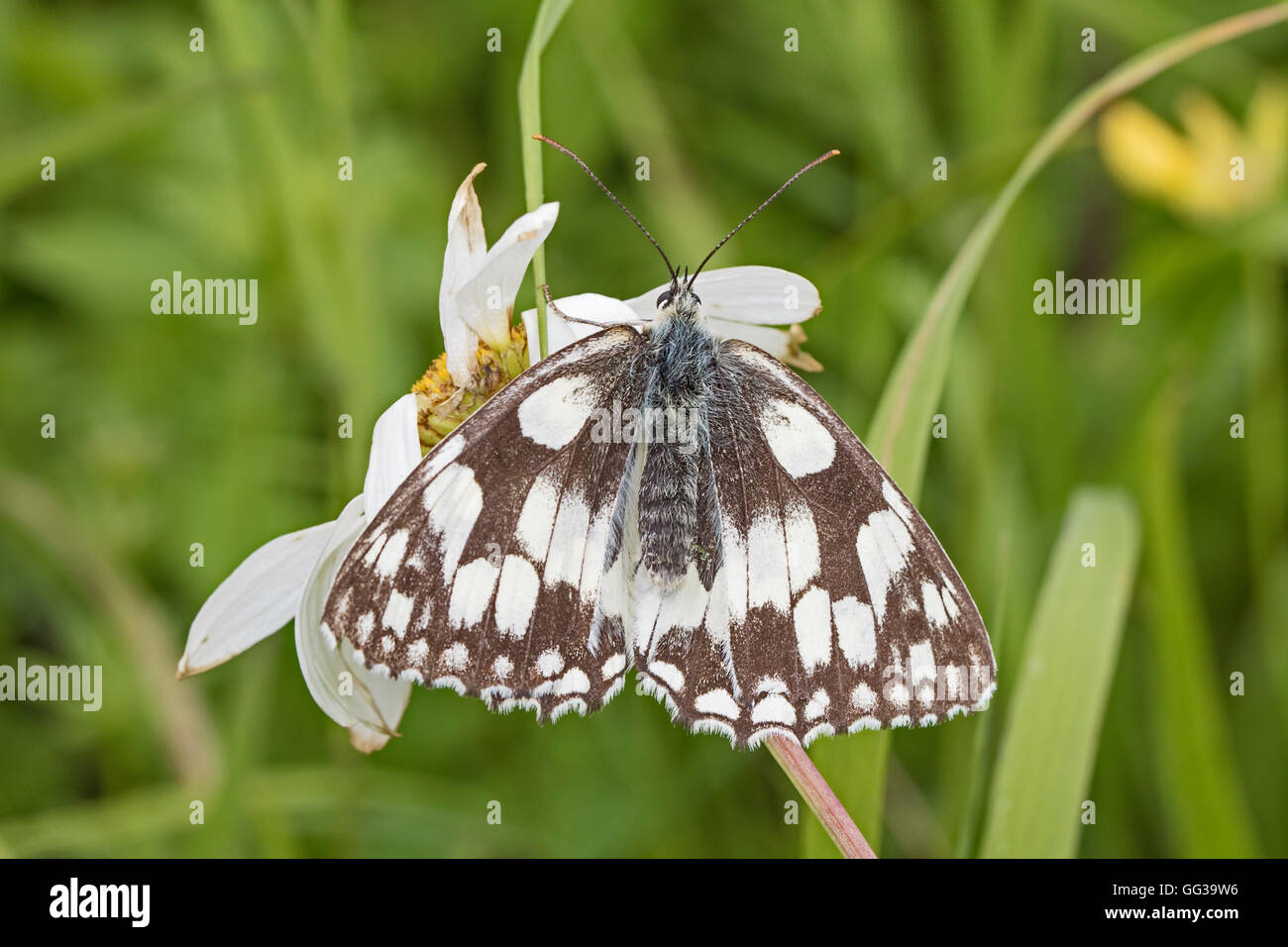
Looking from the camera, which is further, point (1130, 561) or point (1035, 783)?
point (1130, 561)

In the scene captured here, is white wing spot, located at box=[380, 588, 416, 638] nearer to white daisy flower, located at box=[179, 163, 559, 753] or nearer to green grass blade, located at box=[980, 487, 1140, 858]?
white daisy flower, located at box=[179, 163, 559, 753]

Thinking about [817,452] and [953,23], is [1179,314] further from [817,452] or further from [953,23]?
[817,452]

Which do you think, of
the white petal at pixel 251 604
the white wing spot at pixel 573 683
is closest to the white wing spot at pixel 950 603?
the white wing spot at pixel 573 683

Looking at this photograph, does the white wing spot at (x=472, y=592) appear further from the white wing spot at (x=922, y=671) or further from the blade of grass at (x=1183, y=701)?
the blade of grass at (x=1183, y=701)

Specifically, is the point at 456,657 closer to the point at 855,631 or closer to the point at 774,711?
the point at 774,711
